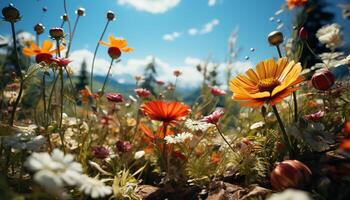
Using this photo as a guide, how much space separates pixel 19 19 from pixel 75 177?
0.87 m

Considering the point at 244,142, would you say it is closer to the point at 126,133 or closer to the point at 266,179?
the point at 266,179

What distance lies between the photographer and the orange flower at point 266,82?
3.86ft

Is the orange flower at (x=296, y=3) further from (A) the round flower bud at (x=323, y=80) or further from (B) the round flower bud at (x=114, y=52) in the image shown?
(B) the round flower bud at (x=114, y=52)

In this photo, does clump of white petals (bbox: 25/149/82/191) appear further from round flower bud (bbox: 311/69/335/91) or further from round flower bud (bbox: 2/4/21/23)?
round flower bud (bbox: 311/69/335/91)

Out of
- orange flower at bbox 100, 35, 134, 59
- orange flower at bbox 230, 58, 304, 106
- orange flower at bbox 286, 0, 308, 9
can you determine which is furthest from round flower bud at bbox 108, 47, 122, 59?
orange flower at bbox 286, 0, 308, 9

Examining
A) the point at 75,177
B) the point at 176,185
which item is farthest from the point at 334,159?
the point at 75,177

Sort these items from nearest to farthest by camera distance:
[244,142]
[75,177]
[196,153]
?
[75,177] < [244,142] < [196,153]

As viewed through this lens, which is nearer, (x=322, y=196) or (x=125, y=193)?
Result: (x=322, y=196)

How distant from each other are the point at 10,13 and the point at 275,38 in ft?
3.71

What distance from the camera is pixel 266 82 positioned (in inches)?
52.3

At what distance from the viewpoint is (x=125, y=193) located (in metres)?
1.29

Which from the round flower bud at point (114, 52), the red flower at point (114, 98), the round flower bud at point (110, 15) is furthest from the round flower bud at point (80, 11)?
the red flower at point (114, 98)

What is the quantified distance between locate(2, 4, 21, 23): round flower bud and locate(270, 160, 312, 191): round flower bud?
3.93 ft

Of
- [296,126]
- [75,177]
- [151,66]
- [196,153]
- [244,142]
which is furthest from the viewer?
[151,66]
